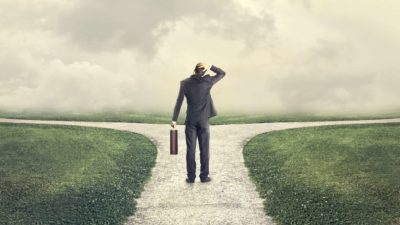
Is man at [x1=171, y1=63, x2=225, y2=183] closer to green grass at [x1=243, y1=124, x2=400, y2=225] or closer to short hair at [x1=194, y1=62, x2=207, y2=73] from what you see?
short hair at [x1=194, y1=62, x2=207, y2=73]

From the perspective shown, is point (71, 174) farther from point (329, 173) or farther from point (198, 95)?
point (329, 173)

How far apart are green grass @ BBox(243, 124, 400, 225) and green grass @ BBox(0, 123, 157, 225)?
4.58 metres

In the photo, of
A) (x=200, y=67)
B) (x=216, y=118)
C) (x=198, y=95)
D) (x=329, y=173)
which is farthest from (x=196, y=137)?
(x=216, y=118)

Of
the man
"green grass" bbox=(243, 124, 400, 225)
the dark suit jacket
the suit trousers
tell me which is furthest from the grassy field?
the dark suit jacket

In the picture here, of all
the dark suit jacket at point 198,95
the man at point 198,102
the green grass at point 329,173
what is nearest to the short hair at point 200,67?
the man at point 198,102

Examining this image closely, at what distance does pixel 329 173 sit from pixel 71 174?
32.0 ft

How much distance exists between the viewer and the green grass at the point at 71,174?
18.7 metres

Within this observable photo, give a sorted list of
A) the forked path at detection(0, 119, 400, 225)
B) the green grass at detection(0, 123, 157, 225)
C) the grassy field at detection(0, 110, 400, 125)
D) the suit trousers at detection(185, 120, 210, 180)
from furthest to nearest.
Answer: the grassy field at detection(0, 110, 400, 125) < the green grass at detection(0, 123, 157, 225) < the suit trousers at detection(185, 120, 210, 180) < the forked path at detection(0, 119, 400, 225)

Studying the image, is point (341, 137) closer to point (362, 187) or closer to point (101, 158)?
point (362, 187)

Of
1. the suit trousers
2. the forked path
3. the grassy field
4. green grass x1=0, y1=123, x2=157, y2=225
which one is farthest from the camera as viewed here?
the grassy field

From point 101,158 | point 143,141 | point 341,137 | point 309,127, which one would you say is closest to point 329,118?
point 309,127

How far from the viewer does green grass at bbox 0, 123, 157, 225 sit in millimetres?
18672

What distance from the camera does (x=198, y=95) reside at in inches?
701

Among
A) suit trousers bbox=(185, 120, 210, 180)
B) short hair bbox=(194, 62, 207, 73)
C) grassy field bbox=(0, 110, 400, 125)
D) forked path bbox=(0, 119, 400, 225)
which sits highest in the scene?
short hair bbox=(194, 62, 207, 73)
